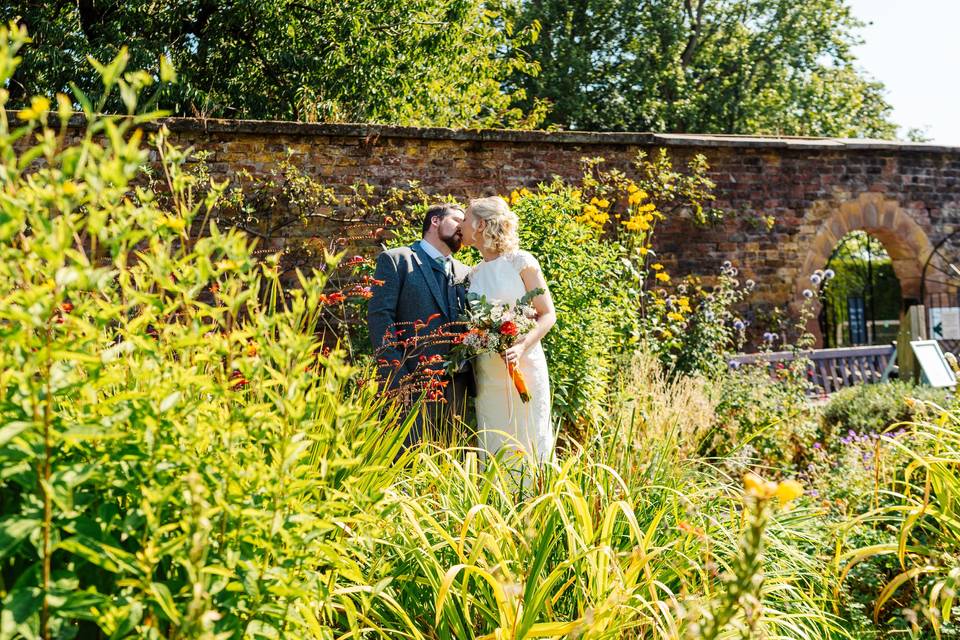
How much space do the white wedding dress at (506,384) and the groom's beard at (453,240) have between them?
1.11 feet

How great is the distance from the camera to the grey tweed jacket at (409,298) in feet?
13.7

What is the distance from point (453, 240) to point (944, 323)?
32.7 feet

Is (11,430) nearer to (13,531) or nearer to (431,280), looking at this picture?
(13,531)

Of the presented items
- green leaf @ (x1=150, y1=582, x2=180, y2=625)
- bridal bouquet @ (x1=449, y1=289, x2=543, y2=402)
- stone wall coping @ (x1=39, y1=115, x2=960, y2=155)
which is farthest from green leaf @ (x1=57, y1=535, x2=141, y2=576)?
stone wall coping @ (x1=39, y1=115, x2=960, y2=155)

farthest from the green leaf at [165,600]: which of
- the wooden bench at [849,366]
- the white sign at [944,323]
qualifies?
the white sign at [944,323]

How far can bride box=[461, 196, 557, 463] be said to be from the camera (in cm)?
409

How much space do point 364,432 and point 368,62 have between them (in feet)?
32.2

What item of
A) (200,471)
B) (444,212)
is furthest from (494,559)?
(444,212)

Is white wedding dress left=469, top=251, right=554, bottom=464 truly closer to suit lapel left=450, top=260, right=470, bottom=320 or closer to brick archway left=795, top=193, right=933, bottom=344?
suit lapel left=450, top=260, right=470, bottom=320

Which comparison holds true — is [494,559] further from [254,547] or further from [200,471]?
[200,471]

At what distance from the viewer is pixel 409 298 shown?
425 cm

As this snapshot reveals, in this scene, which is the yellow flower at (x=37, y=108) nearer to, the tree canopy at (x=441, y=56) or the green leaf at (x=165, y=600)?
the green leaf at (x=165, y=600)

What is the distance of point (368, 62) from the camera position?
37.9ft

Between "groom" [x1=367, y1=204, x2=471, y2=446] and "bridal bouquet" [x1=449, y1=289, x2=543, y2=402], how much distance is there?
173 mm
